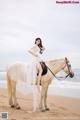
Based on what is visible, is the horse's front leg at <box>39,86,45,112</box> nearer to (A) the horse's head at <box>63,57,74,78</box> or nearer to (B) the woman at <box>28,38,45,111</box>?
(B) the woman at <box>28,38,45,111</box>

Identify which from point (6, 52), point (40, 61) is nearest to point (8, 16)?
point (6, 52)

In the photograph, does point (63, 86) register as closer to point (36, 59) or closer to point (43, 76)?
point (43, 76)

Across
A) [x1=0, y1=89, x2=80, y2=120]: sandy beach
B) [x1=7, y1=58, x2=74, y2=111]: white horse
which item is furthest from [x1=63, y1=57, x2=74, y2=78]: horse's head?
[x1=0, y1=89, x2=80, y2=120]: sandy beach

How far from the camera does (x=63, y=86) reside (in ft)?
7.26

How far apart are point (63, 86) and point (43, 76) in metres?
0.16

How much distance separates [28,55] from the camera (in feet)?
7.19

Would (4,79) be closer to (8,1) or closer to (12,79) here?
(12,79)

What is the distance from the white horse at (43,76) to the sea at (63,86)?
0.10ft

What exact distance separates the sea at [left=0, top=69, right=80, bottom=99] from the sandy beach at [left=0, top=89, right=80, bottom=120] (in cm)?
3

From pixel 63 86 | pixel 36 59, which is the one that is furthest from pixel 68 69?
pixel 36 59

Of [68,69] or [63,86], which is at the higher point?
[68,69]

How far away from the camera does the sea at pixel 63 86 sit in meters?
2.18

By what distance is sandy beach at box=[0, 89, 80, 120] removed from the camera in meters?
2.16

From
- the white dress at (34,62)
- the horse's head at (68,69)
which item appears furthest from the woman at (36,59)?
the horse's head at (68,69)
